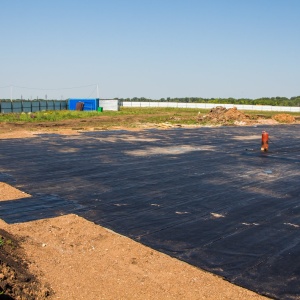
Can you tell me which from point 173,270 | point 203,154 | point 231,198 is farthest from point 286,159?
point 173,270

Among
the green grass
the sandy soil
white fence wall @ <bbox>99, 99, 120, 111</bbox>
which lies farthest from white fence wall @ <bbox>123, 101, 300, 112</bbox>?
the sandy soil

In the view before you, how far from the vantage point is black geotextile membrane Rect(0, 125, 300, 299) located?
6.62 meters

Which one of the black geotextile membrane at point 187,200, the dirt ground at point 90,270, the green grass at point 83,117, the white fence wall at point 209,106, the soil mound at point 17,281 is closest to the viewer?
the soil mound at point 17,281

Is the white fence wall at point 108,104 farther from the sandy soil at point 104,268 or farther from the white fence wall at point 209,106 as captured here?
Answer: the sandy soil at point 104,268

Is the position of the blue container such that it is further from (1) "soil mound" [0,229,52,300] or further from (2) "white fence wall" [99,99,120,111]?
(1) "soil mound" [0,229,52,300]

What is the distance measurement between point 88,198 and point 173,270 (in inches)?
184

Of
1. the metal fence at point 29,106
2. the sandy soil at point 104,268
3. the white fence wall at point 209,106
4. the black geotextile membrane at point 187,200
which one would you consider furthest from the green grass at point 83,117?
the sandy soil at point 104,268

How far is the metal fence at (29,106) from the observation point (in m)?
54.6

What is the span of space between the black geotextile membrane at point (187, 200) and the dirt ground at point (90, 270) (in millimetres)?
368

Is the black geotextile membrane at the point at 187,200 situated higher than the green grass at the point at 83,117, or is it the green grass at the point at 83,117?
the green grass at the point at 83,117

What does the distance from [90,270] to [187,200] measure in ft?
15.1

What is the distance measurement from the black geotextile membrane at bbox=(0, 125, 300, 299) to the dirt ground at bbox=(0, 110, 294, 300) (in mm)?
368

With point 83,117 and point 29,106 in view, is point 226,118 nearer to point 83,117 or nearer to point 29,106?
point 83,117

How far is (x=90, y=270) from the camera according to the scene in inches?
239
